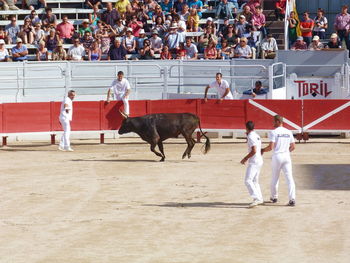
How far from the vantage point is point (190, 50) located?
33.1 metres

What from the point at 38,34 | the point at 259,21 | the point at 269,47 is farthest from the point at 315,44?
the point at 38,34

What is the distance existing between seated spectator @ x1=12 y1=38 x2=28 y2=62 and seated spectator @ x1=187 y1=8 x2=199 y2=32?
4.87m

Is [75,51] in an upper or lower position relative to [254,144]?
upper

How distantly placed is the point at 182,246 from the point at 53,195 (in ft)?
18.6

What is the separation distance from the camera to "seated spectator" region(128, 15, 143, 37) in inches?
1335

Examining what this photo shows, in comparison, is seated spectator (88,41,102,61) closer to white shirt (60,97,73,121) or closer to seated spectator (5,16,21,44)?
seated spectator (5,16,21,44)

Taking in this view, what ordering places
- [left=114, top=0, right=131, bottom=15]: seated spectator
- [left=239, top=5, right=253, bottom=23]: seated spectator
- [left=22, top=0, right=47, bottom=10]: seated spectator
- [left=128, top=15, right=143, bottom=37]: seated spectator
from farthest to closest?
[left=22, top=0, right=47, bottom=10]: seated spectator, [left=114, top=0, right=131, bottom=15]: seated spectator, [left=128, top=15, right=143, bottom=37]: seated spectator, [left=239, top=5, right=253, bottom=23]: seated spectator

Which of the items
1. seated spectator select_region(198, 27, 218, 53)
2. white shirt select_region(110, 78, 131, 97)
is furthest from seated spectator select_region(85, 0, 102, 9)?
white shirt select_region(110, 78, 131, 97)

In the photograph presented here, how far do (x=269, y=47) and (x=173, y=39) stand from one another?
9.08 feet

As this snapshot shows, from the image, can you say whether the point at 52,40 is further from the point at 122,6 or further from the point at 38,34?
the point at 122,6

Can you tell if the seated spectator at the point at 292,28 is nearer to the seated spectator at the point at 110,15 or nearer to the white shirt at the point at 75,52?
the seated spectator at the point at 110,15

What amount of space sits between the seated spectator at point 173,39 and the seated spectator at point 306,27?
3.64 meters

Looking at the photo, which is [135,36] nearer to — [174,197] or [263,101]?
[263,101]

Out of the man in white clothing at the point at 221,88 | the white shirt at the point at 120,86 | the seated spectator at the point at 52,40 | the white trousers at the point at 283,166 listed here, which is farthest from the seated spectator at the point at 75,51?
the white trousers at the point at 283,166
